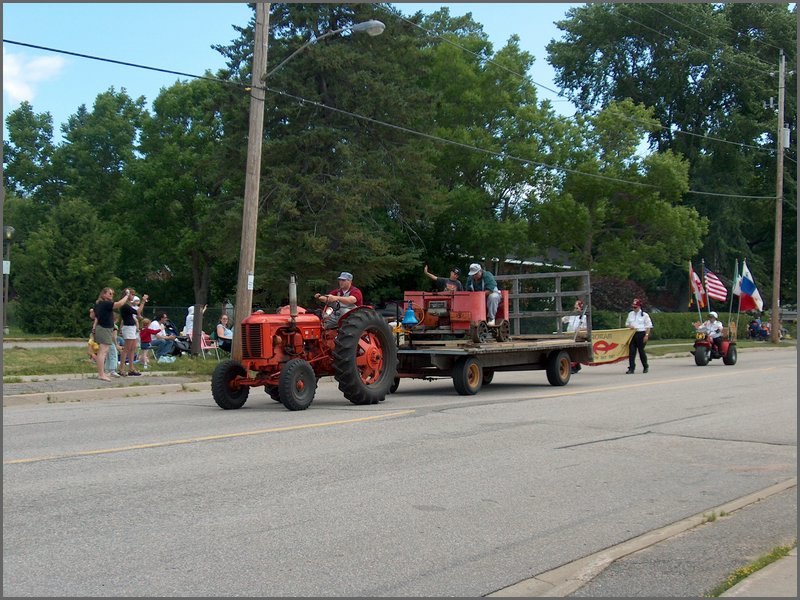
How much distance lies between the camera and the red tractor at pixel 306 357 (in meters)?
13.7

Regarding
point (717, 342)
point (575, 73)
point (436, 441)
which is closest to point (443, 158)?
point (717, 342)

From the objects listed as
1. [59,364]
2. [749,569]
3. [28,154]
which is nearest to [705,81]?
[59,364]

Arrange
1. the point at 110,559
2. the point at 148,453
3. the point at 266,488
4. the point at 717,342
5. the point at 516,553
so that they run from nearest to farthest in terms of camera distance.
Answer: the point at 110,559 < the point at 516,553 < the point at 266,488 < the point at 148,453 < the point at 717,342

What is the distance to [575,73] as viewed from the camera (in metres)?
60.1

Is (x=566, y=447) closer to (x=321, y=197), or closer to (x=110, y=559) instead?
(x=110, y=559)

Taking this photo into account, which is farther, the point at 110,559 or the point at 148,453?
the point at 148,453

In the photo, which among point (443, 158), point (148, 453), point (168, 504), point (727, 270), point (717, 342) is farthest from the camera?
point (727, 270)

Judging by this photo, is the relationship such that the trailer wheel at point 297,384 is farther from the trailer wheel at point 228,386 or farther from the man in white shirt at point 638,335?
the man in white shirt at point 638,335

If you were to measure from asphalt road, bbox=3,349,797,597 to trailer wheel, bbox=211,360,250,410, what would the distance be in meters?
0.54

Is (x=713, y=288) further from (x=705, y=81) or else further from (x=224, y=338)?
(x=705, y=81)

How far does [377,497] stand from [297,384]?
18.9ft

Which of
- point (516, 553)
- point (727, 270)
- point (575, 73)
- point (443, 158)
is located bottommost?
point (516, 553)

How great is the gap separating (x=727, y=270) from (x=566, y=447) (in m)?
50.8

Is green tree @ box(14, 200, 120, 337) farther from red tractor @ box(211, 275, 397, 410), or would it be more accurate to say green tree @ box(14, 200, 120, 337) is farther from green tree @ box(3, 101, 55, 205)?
red tractor @ box(211, 275, 397, 410)
